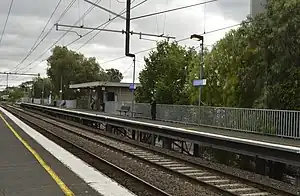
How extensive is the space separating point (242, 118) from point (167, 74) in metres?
15.7

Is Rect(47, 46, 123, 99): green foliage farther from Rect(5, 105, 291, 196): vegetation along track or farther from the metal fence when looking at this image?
Rect(5, 105, 291, 196): vegetation along track

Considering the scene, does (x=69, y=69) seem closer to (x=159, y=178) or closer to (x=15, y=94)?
(x=15, y=94)

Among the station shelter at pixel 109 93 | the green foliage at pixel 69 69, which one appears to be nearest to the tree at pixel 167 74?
the station shelter at pixel 109 93

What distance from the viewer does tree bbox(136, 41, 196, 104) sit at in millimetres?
41469

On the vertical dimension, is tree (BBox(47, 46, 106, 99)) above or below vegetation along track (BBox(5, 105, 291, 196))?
above

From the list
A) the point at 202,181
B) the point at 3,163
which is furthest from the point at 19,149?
the point at 202,181

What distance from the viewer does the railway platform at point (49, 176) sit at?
9.27m

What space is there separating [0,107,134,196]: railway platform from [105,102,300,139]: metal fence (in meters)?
12.5

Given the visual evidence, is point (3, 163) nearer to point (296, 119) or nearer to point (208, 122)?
point (296, 119)

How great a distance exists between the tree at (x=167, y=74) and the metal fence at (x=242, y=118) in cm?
304

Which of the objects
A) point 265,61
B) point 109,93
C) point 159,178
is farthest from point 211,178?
point 109,93

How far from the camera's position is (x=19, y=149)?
1681 centimetres

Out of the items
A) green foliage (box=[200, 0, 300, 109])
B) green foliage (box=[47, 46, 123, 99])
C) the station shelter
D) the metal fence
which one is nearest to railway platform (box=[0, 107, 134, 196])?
the metal fence

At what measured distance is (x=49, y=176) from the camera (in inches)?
430
